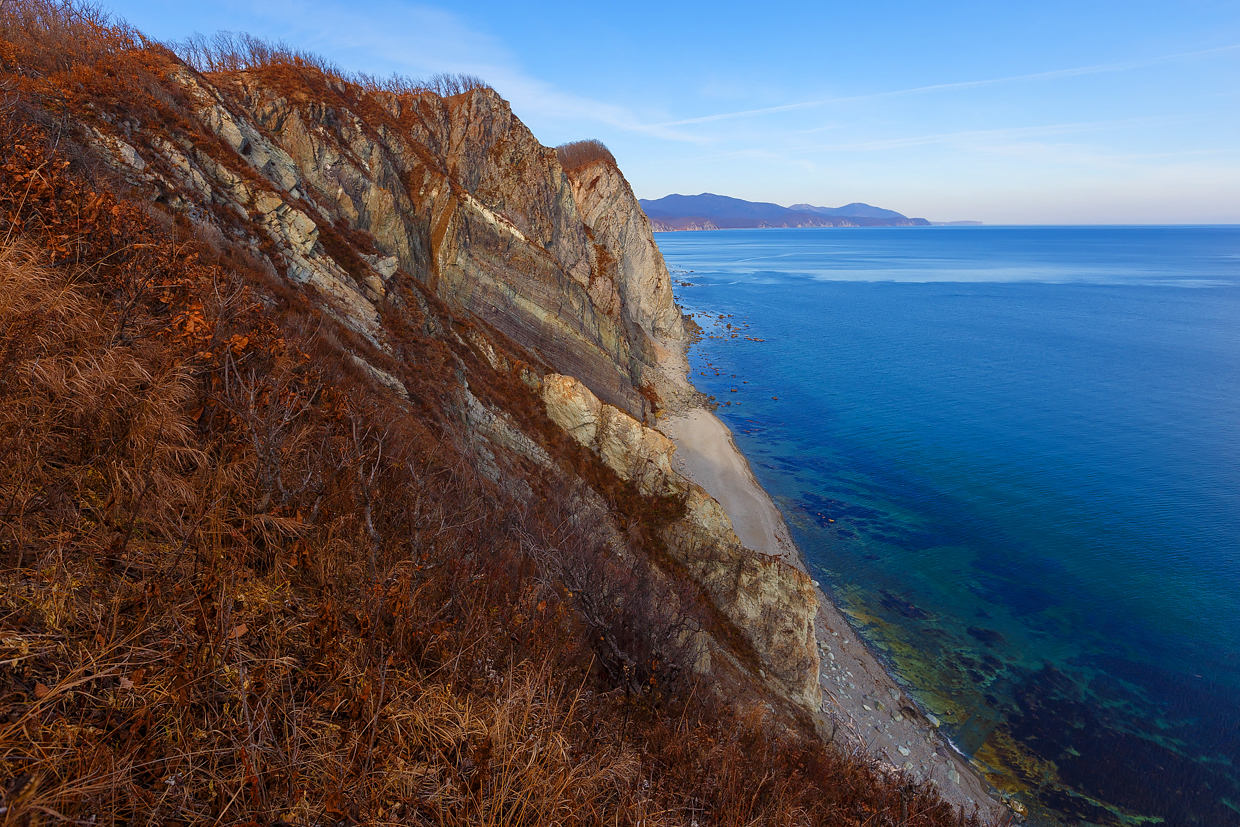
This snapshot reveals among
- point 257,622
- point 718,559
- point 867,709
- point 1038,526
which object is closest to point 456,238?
point 718,559

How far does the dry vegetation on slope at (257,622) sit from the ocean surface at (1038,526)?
1712 cm

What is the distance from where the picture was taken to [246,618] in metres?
3.92

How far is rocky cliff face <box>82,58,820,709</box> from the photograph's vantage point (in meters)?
18.2

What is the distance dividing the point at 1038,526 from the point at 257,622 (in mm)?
38324

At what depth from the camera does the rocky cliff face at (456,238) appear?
18.2 metres

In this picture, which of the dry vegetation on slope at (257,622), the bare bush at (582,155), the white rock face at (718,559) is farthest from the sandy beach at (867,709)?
the bare bush at (582,155)

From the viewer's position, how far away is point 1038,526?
31.2 metres

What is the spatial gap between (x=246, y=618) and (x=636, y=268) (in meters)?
61.5

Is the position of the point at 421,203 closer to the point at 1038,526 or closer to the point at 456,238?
the point at 456,238

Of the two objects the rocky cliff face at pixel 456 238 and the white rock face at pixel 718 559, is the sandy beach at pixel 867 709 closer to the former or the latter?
the white rock face at pixel 718 559

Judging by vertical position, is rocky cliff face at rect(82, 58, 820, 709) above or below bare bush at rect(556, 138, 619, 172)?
below

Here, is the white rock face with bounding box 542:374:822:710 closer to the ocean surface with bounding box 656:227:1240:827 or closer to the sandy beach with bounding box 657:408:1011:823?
the sandy beach with bounding box 657:408:1011:823

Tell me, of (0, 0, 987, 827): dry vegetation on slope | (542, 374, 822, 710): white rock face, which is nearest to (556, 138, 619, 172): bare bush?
(542, 374, 822, 710): white rock face

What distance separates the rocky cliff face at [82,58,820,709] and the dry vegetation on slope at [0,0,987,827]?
891 centimetres
